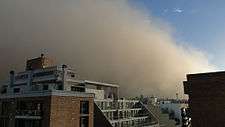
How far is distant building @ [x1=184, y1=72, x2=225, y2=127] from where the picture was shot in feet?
67.7

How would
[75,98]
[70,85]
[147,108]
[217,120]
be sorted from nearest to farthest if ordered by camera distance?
1. [217,120]
2. [75,98]
3. [70,85]
4. [147,108]

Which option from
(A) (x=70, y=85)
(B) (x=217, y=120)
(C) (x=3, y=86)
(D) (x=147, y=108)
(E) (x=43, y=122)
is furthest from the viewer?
(D) (x=147, y=108)

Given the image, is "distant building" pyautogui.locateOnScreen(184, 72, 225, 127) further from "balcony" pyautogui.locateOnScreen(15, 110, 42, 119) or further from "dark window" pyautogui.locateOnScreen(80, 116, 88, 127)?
"dark window" pyautogui.locateOnScreen(80, 116, 88, 127)

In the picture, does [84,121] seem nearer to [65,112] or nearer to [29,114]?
[65,112]

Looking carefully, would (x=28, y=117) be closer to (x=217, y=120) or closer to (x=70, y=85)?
(x=70, y=85)

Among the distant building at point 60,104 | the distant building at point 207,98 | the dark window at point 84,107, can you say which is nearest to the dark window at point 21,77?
the distant building at point 60,104

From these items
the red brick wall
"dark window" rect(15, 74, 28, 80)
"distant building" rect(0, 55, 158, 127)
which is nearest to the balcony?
"distant building" rect(0, 55, 158, 127)

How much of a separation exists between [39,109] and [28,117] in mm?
2575

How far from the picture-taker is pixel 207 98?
21.1m

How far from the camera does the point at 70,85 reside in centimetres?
6119

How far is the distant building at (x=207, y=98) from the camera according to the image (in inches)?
813

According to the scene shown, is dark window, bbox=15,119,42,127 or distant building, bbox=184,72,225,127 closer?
distant building, bbox=184,72,225,127

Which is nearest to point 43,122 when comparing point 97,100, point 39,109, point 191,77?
point 39,109

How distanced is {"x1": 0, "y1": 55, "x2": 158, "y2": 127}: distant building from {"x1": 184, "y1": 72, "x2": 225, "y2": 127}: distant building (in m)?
30.1
